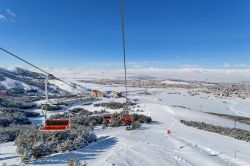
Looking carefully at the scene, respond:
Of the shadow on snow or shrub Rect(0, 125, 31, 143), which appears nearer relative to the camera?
the shadow on snow

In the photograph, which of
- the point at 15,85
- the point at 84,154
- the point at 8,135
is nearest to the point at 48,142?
the point at 84,154

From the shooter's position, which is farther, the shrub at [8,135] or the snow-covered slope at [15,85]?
the snow-covered slope at [15,85]

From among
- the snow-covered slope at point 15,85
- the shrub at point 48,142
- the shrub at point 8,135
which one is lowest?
the shrub at point 8,135

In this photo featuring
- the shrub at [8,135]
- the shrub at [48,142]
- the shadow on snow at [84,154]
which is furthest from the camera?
the shrub at [8,135]

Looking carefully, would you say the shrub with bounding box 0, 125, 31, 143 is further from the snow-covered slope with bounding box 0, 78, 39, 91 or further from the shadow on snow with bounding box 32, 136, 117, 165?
the snow-covered slope with bounding box 0, 78, 39, 91

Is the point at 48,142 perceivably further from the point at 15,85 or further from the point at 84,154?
the point at 15,85

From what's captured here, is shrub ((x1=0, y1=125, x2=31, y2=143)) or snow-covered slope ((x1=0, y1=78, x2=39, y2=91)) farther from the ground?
snow-covered slope ((x1=0, y1=78, x2=39, y2=91))

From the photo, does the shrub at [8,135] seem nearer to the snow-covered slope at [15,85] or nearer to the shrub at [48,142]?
the shrub at [48,142]

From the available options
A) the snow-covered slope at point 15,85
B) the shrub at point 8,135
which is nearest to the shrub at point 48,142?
the shrub at point 8,135

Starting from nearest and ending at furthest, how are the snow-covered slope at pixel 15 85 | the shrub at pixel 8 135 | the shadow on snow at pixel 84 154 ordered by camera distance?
the shadow on snow at pixel 84 154 → the shrub at pixel 8 135 → the snow-covered slope at pixel 15 85

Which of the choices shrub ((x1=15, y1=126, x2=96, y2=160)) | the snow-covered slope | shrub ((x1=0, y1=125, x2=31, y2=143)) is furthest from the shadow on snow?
the snow-covered slope

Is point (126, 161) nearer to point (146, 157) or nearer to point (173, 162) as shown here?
point (146, 157)
